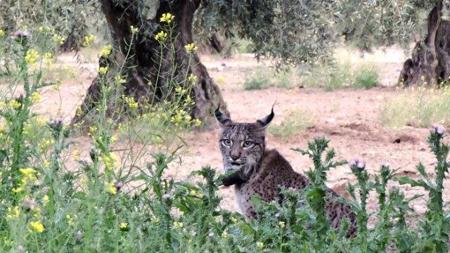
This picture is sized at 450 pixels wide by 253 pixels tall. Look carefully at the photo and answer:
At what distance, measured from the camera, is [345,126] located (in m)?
16.9

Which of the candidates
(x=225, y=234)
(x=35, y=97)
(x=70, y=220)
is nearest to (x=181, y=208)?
(x=225, y=234)

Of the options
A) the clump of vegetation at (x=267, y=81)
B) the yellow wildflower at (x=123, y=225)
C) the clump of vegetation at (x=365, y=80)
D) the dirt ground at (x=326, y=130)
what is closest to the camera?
the yellow wildflower at (x=123, y=225)

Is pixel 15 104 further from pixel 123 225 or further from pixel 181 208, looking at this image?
pixel 181 208

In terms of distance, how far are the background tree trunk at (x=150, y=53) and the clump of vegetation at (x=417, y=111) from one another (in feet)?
8.82

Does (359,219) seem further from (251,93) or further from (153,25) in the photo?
(251,93)

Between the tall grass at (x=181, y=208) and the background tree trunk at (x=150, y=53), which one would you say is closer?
the tall grass at (x=181, y=208)

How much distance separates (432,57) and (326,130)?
678cm

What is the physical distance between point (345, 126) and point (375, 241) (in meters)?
11.2

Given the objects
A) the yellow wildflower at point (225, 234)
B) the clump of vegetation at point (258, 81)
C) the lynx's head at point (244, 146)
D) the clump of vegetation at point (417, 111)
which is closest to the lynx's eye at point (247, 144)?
the lynx's head at point (244, 146)

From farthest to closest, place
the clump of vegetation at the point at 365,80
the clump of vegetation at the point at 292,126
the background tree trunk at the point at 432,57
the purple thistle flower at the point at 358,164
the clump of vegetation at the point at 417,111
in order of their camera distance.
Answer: the clump of vegetation at the point at 365,80 < the background tree trunk at the point at 432,57 < the clump of vegetation at the point at 417,111 < the clump of vegetation at the point at 292,126 < the purple thistle flower at the point at 358,164

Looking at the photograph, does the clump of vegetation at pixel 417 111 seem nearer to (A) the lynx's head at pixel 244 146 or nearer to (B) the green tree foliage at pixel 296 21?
(B) the green tree foliage at pixel 296 21

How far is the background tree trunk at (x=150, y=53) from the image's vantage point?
14219mm

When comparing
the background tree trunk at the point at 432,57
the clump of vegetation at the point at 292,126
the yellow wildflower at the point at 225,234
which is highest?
the yellow wildflower at the point at 225,234

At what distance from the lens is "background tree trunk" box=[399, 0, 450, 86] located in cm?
2241
